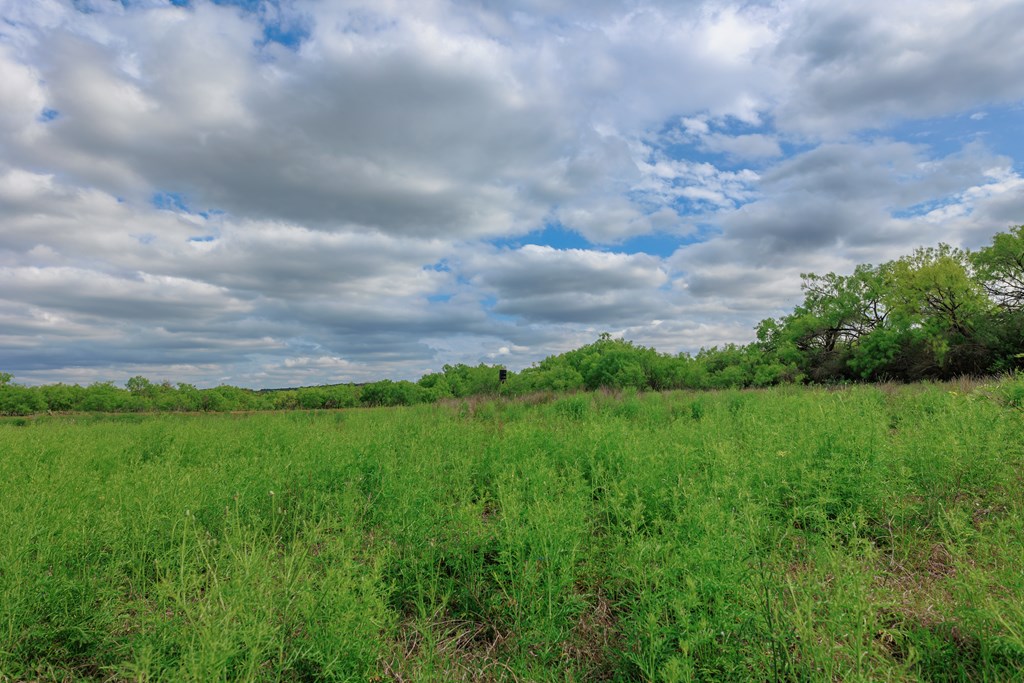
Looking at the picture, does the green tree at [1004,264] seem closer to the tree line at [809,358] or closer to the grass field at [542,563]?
the tree line at [809,358]

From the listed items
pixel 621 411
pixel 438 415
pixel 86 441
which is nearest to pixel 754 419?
pixel 621 411

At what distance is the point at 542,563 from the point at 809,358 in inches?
1196

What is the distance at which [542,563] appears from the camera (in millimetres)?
3697

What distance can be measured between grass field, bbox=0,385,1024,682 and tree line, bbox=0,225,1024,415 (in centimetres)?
968

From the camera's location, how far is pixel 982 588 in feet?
10.8

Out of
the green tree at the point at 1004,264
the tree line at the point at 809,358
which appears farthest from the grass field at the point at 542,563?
the green tree at the point at 1004,264

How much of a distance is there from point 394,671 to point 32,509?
3738mm

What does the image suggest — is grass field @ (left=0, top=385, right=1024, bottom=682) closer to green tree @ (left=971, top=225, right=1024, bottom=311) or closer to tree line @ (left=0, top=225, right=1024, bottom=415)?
tree line @ (left=0, top=225, right=1024, bottom=415)

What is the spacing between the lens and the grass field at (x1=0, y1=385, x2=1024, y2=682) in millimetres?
2879

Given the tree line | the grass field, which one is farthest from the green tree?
the grass field

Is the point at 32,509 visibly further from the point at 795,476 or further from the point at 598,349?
the point at 598,349

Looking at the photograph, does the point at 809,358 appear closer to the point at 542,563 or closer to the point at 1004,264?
the point at 1004,264

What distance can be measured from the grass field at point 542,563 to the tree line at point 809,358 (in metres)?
9.68

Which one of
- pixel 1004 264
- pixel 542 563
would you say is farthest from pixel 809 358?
pixel 542 563
